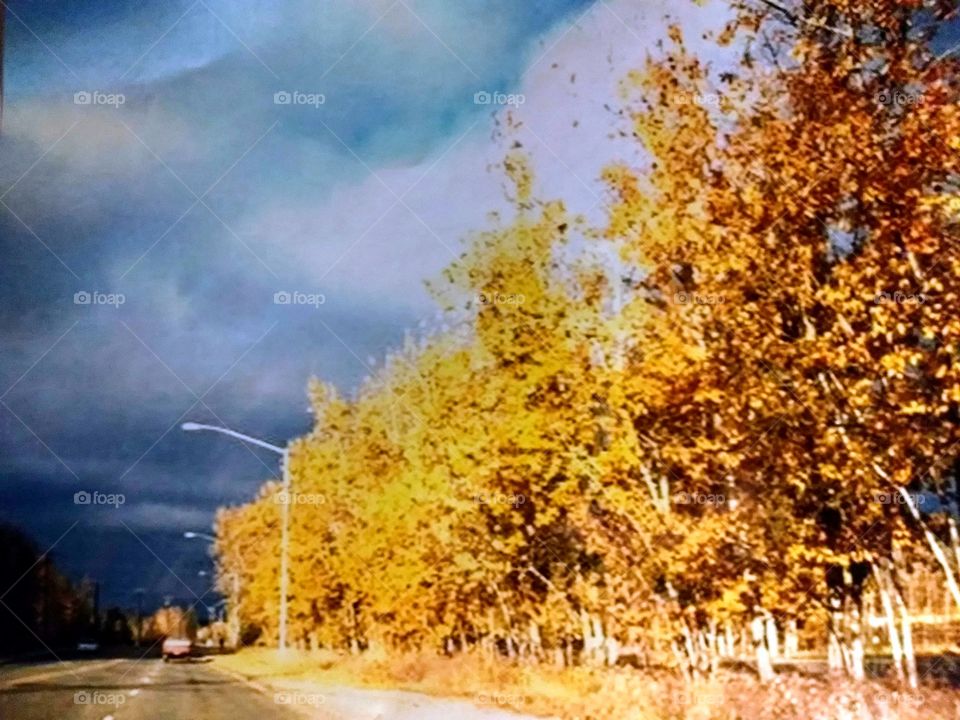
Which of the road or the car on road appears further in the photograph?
the car on road

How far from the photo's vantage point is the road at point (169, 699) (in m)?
5.49

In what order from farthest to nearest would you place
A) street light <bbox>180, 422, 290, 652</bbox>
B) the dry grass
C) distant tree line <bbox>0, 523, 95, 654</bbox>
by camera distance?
street light <bbox>180, 422, 290, 652</bbox> < distant tree line <bbox>0, 523, 95, 654</bbox> < the dry grass

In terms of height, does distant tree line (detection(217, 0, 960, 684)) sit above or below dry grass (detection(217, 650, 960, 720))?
above

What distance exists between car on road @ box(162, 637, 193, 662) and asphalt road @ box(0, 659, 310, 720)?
0.23 ft

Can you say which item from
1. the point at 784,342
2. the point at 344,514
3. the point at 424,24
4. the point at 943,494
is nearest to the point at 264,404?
the point at 344,514

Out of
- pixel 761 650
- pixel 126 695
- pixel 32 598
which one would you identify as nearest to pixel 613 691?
pixel 761 650

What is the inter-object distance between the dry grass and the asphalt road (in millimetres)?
182

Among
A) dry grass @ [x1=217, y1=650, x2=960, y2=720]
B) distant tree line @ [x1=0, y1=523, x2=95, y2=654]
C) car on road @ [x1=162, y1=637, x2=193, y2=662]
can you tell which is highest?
distant tree line @ [x1=0, y1=523, x2=95, y2=654]

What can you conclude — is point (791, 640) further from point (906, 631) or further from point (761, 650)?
point (906, 631)

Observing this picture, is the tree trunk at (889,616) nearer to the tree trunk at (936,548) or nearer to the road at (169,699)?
the tree trunk at (936,548)

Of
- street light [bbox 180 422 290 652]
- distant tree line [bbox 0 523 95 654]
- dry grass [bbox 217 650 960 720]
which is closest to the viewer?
dry grass [bbox 217 650 960 720]

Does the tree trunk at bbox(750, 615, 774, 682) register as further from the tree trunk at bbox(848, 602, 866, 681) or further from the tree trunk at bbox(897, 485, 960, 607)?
the tree trunk at bbox(897, 485, 960, 607)

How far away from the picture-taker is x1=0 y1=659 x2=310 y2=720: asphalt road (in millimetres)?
5480

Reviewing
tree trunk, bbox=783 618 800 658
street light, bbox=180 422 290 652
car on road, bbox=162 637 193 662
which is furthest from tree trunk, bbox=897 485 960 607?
car on road, bbox=162 637 193 662
